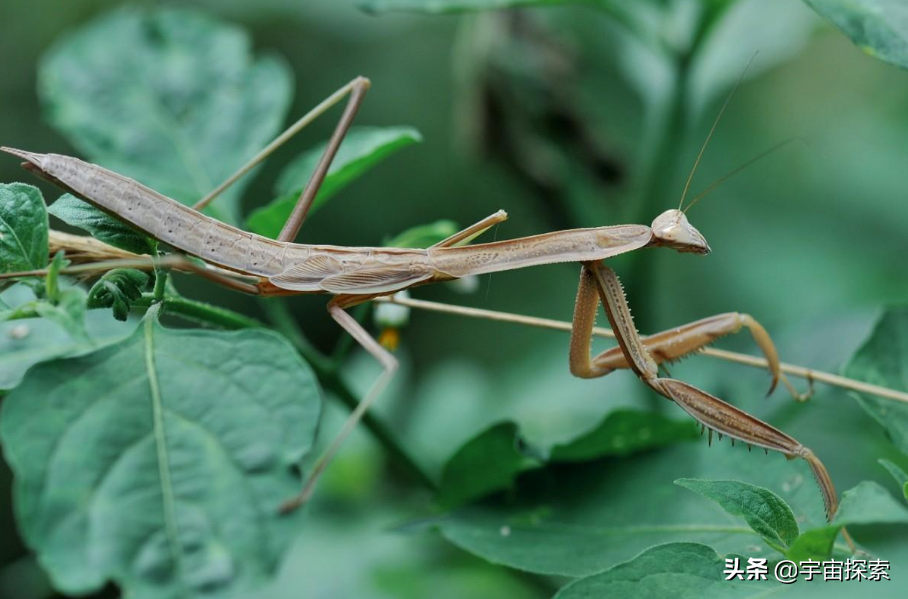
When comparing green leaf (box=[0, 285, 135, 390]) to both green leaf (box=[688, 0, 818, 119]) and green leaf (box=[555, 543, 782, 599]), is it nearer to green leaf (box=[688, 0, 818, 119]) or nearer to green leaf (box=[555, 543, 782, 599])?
green leaf (box=[555, 543, 782, 599])

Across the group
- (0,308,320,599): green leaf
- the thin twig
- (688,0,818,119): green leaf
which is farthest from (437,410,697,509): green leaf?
(688,0,818,119): green leaf

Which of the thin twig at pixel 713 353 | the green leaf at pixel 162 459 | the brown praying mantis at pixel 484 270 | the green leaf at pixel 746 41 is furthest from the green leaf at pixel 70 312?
the green leaf at pixel 746 41

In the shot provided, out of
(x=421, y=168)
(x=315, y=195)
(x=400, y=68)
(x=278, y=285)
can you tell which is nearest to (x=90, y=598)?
(x=278, y=285)

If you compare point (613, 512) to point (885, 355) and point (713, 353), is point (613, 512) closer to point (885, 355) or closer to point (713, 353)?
point (713, 353)

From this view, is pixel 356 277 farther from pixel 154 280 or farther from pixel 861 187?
pixel 861 187

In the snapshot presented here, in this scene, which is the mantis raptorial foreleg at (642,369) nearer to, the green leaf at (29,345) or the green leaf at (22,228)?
the green leaf at (29,345)

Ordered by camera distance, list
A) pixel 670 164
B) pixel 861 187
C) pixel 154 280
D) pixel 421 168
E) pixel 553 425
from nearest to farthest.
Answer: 1. pixel 154 280
2. pixel 670 164
3. pixel 553 425
4. pixel 861 187
5. pixel 421 168
